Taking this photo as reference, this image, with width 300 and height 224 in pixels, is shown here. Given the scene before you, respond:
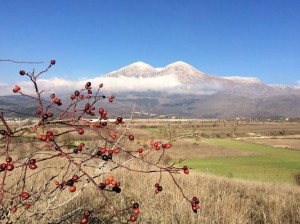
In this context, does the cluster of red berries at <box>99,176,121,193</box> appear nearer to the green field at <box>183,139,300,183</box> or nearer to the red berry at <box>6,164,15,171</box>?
the red berry at <box>6,164,15,171</box>

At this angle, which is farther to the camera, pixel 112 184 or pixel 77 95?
pixel 77 95

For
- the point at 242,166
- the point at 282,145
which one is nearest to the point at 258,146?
the point at 282,145

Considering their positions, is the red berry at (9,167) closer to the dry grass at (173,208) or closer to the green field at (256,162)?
the dry grass at (173,208)

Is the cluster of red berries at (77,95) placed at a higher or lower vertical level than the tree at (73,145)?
higher

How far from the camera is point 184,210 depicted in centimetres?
556

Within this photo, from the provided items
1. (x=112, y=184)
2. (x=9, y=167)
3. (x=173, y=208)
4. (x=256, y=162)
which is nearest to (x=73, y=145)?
(x=112, y=184)

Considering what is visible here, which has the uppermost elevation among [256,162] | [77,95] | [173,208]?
[77,95]

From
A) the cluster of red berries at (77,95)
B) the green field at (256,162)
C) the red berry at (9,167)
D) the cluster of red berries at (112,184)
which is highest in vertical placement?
the cluster of red berries at (77,95)

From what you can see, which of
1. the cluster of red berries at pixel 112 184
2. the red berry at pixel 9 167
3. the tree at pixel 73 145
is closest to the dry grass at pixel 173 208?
the tree at pixel 73 145

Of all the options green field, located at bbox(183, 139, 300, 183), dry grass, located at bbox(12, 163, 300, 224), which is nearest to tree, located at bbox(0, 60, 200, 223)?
dry grass, located at bbox(12, 163, 300, 224)

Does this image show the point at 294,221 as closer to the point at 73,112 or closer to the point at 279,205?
the point at 279,205

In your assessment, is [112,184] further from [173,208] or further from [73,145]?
[173,208]

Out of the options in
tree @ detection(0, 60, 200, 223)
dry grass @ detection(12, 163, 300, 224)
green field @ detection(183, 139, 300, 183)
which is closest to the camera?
tree @ detection(0, 60, 200, 223)

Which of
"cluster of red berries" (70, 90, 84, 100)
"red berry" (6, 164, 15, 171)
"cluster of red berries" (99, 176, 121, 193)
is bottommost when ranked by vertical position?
"cluster of red berries" (99, 176, 121, 193)
